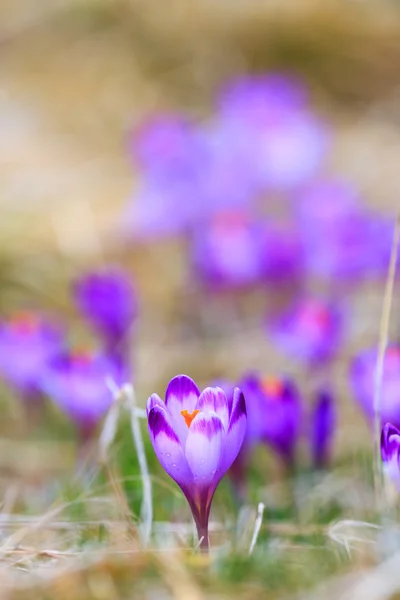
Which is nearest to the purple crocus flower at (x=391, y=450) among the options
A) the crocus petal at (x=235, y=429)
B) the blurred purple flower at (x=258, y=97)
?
the crocus petal at (x=235, y=429)

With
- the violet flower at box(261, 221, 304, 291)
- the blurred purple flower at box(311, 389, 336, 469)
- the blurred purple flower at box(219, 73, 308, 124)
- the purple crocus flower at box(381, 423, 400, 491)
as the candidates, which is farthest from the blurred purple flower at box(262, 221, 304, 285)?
the purple crocus flower at box(381, 423, 400, 491)

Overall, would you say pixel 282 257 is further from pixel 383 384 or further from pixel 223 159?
pixel 383 384

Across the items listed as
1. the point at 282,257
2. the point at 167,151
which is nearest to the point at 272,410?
the point at 282,257

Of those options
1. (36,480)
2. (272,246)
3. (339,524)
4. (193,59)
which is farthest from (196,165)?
(339,524)

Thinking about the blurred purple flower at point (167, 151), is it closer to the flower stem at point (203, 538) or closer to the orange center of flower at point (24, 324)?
the orange center of flower at point (24, 324)

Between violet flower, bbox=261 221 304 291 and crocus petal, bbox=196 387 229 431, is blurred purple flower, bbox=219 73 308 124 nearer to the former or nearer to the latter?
violet flower, bbox=261 221 304 291

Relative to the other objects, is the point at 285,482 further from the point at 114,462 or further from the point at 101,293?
the point at 101,293
